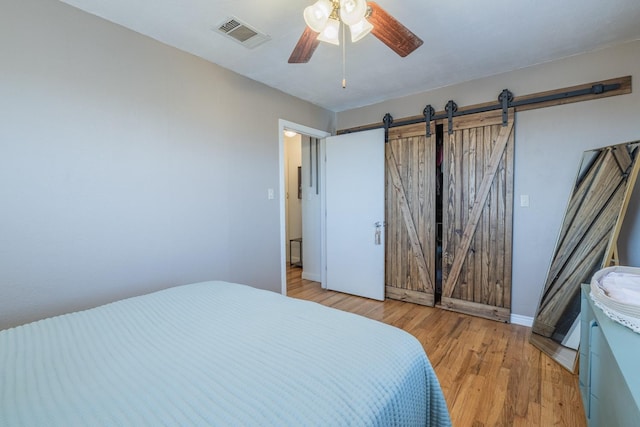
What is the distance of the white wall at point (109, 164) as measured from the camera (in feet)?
5.16

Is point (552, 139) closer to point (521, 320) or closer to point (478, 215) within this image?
point (478, 215)

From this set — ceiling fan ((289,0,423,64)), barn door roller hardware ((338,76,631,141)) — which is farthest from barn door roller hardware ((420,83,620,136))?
ceiling fan ((289,0,423,64))

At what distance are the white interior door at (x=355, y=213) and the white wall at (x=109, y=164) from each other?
125 cm

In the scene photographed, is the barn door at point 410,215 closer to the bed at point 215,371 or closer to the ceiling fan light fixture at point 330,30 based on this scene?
the ceiling fan light fixture at point 330,30

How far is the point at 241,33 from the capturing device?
2.01 meters

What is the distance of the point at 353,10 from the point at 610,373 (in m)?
1.79

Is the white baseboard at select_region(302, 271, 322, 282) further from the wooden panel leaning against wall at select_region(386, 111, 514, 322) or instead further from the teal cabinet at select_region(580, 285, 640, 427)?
the teal cabinet at select_region(580, 285, 640, 427)

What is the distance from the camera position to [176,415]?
2.25 ft

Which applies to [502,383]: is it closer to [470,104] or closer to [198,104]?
[470,104]

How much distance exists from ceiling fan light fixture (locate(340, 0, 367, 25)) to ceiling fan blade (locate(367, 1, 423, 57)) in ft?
0.29

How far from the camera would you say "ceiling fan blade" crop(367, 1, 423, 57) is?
54.9 inches

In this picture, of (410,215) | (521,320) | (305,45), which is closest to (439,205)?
(410,215)

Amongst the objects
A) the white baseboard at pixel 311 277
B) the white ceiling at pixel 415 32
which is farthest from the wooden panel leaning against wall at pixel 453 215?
the white baseboard at pixel 311 277

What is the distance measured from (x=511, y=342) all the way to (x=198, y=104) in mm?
3282
